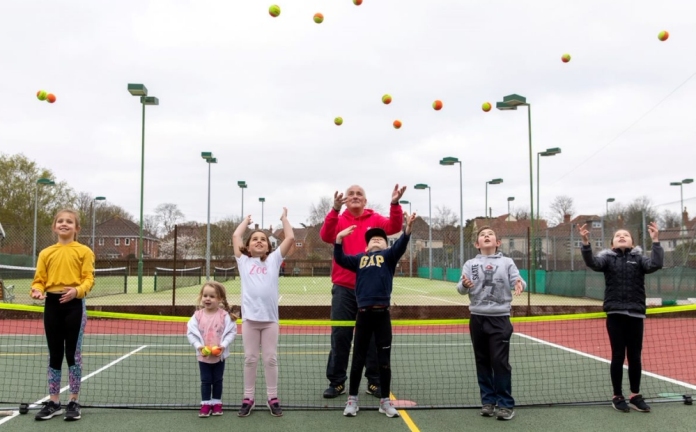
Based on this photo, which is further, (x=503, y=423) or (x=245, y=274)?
(x=245, y=274)

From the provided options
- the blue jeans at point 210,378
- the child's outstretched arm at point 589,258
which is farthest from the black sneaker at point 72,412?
the child's outstretched arm at point 589,258

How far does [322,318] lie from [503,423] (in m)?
10.6

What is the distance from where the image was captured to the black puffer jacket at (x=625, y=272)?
5.45 meters

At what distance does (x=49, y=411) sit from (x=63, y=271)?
4.00ft

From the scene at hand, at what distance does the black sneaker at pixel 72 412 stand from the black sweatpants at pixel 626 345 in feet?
15.7

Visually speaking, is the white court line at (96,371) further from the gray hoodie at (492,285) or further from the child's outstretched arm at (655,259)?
the child's outstretched arm at (655,259)

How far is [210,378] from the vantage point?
5.28m

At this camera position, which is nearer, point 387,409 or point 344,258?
point 387,409

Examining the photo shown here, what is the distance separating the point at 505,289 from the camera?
211 inches

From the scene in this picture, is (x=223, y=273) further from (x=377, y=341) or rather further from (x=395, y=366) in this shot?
(x=377, y=341)

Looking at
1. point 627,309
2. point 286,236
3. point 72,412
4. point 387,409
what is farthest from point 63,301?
point 627,309

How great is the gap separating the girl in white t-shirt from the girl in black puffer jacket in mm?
2931

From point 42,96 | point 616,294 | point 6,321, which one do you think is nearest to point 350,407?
point 616,294

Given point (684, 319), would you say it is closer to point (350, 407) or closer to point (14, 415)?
point (350, 407)
